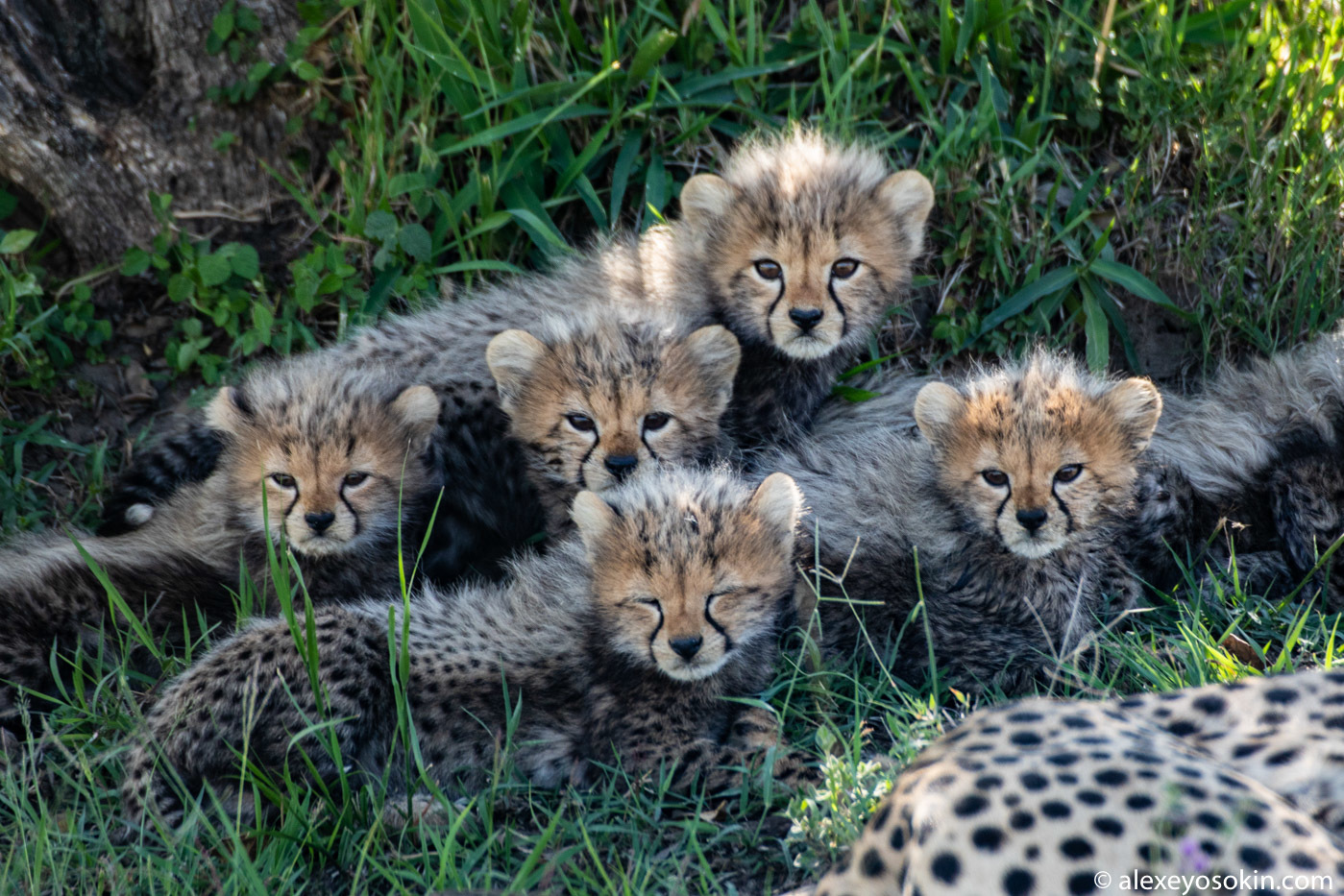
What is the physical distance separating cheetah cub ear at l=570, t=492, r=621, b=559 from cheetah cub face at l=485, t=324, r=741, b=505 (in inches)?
15.5

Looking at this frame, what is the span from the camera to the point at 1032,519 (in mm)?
3152

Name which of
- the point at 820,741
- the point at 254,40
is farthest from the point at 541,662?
the point at 254,40

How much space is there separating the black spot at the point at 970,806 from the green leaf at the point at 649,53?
2976 mm

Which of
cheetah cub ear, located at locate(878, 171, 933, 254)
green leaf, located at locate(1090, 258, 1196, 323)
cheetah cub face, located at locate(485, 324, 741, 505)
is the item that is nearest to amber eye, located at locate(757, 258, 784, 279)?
cheetah cub face, located at locate(485, 324, 741, 505)

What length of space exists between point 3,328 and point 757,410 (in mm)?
2552

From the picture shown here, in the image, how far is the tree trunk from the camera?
4457 mm

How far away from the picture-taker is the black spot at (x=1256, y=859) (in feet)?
5.89

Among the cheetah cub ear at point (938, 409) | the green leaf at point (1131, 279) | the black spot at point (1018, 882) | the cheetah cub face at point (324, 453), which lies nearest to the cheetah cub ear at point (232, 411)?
the cheetah cub face at point (324, 453)

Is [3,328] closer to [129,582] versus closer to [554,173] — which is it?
[129,582]

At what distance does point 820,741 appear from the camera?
103 inches

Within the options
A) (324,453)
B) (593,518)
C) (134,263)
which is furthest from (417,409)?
(134,263)

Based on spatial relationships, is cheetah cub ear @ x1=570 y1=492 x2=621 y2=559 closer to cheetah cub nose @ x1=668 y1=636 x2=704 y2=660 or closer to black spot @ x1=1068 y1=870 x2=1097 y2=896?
cheetah cub nose @ x1=668 y1=636 x2=704 y2=660

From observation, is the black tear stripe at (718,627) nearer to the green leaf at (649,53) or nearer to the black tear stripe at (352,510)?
the black tear stripe at (352,510)

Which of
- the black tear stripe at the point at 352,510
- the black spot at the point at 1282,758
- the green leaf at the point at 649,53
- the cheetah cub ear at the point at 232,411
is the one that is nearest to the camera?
the black spot at the point at 1282,758
